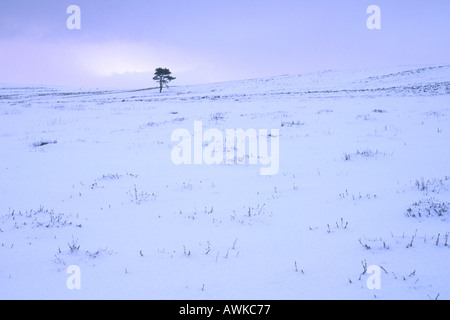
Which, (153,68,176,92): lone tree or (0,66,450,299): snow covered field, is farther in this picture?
(153,68,176,92): lone tree

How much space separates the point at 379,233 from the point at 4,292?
517 cm

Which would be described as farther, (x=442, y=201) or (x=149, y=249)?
(x=442, y=201)

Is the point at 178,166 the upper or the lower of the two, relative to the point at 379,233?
upper

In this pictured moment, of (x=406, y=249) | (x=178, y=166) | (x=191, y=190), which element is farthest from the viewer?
(x=178, y=166)

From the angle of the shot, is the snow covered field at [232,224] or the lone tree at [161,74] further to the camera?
the lone tree at [161,74]

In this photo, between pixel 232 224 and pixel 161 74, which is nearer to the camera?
pixel 232 224

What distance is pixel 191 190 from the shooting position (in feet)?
25.3

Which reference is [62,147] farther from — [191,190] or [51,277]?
[51,277]

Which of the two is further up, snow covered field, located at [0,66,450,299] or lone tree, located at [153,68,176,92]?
lone tree, located at [153,68,176,92]

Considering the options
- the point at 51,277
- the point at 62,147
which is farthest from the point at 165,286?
the point at 62,147

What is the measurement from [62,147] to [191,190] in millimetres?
8403

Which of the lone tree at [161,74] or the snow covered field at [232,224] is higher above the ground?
the lone tree at [161,74]

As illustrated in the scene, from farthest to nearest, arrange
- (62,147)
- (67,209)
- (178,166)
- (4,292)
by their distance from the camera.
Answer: (62,147) → (178,166) → (67,209) → (4,292)
